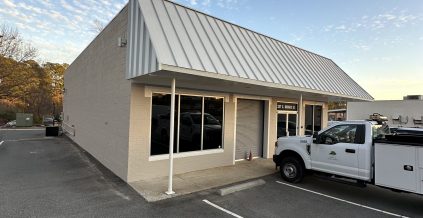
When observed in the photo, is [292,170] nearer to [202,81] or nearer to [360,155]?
[360,155]

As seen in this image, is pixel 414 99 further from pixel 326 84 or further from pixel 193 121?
pixel 193 121

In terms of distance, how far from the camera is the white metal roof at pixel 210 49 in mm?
6625

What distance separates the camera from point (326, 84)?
1143 centimetres

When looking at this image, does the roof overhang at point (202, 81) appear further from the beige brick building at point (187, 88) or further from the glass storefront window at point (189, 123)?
the glass storefront window at point (189, 123)

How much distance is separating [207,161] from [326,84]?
6.13m

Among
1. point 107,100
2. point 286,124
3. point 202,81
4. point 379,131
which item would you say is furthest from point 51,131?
point 379,131

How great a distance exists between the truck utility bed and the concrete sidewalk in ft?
12.8

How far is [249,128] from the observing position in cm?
1215

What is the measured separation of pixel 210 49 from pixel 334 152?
15.0 ft

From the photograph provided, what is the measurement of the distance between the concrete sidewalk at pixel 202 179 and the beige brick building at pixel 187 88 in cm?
39

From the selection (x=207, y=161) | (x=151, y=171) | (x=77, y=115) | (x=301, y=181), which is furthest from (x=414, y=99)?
(x=77, y=115)

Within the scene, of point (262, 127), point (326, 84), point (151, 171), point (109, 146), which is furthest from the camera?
point (262, 127)

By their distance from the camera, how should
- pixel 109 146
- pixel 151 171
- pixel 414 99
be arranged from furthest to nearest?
pixel 414 99 → pixel 109 146 → pixel 151 171

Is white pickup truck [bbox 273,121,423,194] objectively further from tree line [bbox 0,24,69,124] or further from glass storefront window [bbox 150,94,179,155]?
tree line [bbox 0,24,69,124]
